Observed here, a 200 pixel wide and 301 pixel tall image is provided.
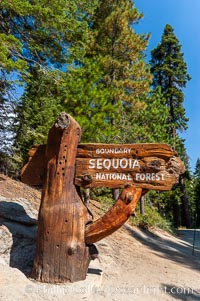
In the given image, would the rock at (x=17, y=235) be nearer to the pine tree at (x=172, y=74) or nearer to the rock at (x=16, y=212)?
the rock at (x=16, y=212)

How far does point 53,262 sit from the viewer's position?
3.98m

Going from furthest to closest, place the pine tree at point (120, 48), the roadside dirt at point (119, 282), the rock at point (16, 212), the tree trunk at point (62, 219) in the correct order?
1. the pine tree at point (120, 48)
2. the rock at point (16, 212)
3. the tree trunk at point (62, 219)
4. the roadside dirt at point (119, 282)

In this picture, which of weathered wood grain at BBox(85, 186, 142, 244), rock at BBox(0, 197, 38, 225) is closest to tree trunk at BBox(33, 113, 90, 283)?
weathered wood grain at BBox(85, 186, 142, 244)

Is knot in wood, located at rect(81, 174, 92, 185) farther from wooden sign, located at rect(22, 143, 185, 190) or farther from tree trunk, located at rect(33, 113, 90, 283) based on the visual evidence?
tree trunk, located at rect(33, 113, 90, 283)

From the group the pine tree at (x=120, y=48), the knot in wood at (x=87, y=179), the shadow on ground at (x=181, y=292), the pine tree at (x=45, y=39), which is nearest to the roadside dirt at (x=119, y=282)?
the shadow on ground at (x=181, y=292)

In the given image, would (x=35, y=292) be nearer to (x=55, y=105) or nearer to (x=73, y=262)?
(x=73, y=262)

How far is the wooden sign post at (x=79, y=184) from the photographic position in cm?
400

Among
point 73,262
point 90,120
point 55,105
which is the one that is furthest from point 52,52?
point 73,262

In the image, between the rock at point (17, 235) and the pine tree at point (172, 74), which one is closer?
the rock at point (17, 235)

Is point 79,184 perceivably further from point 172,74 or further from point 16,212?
point 172,74

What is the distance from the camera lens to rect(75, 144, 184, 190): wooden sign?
159 inches

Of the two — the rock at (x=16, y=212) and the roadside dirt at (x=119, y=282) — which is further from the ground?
the rock at (x=16, y=212)

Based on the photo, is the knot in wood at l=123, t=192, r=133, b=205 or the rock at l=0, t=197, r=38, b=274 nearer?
the knot in wood at l=123, t=192, r=133, b=205

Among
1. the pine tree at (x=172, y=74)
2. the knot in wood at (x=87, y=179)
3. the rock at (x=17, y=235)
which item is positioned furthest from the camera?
the pine tree at (x=172, y=74)
